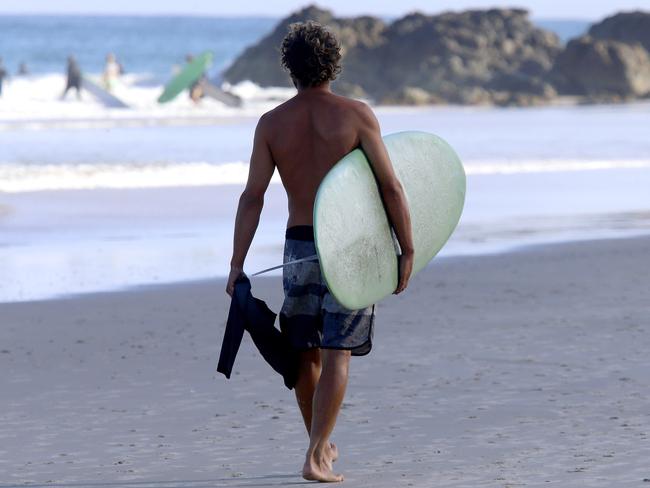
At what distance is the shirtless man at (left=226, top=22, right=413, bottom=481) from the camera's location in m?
3.87

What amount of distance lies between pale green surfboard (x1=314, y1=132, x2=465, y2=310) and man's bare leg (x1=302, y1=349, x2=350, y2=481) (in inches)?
6.8

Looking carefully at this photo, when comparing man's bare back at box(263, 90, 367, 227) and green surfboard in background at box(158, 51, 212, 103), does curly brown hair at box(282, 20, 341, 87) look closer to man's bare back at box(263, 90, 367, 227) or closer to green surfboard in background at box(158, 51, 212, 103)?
man's bare back at box(263, 90, 367, 227)

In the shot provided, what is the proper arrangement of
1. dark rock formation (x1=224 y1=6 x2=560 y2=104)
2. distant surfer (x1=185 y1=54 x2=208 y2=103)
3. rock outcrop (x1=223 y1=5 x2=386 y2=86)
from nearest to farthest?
distant surfer (x1=185 y1=54 x2=208 y2=103)
dark rock formation (x1=224 y1=6 x2=560 y2=104)
rock outcrop (x1=223 y1=5 x2=386 y2=86)

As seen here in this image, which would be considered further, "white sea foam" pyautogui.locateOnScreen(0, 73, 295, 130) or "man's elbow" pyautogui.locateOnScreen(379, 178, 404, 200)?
"white sea foam" pyautogui.locateOnScreen(0, 73, 295, 130)

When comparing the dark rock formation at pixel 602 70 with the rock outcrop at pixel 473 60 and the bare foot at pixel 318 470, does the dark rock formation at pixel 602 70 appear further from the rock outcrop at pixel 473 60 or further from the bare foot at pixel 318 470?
the bare foot at pixel 318 470

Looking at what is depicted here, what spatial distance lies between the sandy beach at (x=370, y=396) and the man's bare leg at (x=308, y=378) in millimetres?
194

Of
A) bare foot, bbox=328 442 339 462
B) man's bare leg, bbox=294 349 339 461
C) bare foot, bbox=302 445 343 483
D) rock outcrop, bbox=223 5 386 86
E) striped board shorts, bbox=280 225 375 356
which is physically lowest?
rock outcrop, bbox=223 5 386 86

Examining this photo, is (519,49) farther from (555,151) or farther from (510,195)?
(510,195)

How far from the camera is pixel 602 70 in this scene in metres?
47.2

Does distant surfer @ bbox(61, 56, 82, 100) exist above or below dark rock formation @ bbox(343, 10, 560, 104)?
above

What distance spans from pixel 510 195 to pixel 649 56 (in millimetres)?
38989

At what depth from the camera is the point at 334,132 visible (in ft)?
12.8

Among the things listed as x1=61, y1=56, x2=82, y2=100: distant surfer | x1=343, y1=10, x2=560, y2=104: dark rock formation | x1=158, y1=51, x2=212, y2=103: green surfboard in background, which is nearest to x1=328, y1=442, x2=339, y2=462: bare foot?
x1=158, y1=51, x2=212, y2=103: green surfboard in background

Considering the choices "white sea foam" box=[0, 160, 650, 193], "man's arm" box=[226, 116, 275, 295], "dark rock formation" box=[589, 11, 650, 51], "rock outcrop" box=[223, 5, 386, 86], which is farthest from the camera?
"dark rock formation" box=[589, 11, 650, 51]
